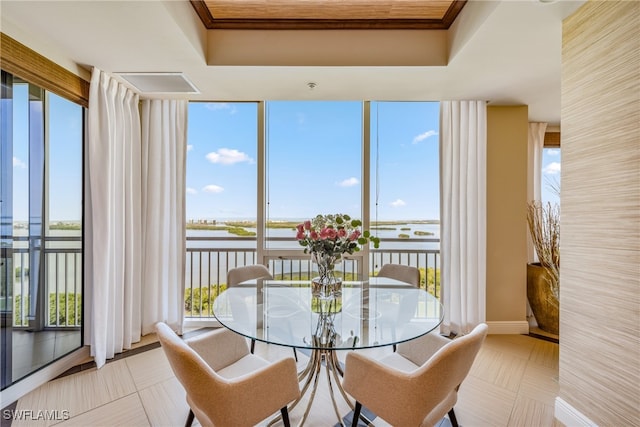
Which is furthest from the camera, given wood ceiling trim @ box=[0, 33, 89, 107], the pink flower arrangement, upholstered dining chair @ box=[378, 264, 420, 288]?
upholstered dining chair @ box=[378, 264, 420, 288]

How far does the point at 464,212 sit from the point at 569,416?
175 centimetres

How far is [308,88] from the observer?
2.59 m

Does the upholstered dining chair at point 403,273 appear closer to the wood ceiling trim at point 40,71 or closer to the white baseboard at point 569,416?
the white baseboard at point 569,416

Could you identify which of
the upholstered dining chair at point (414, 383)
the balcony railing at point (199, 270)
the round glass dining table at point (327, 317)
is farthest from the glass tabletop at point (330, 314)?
the balcony railing at point (199, 270)

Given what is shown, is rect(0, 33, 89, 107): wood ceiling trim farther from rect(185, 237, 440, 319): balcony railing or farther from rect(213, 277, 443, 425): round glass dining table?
rect(213, 277, 443, 425): round glass dining table

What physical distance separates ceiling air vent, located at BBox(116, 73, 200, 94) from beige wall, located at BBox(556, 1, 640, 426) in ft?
9.25

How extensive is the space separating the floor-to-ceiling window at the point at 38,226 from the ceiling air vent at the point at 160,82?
525mm

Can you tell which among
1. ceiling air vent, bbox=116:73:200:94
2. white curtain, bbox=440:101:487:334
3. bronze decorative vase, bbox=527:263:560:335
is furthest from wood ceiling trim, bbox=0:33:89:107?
bronze decorative vase, bbox=527:263:560:335

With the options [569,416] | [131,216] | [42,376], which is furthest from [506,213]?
[42,376]

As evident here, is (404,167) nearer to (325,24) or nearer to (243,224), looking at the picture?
(325,24)

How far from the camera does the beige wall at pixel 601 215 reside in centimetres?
138

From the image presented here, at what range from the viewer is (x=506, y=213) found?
303 cm

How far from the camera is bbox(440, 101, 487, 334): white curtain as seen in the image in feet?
9.55

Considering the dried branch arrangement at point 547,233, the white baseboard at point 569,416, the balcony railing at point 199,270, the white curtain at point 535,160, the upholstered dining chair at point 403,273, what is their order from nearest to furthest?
the white baseboard at point 569,416, the balcony railing at point 199,270, the upholstered dining chair at point 403,273, the dried branch arrangement at point 547,233, the white curtain at point 535,160
